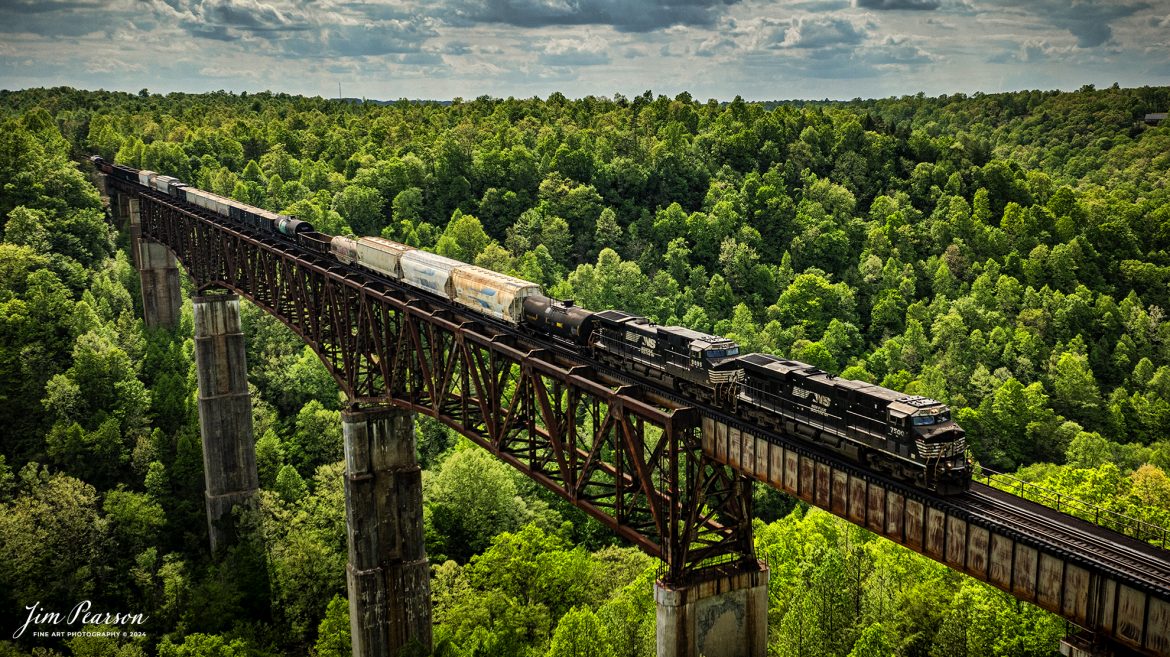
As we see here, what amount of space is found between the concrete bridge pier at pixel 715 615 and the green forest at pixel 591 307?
836 centimetres

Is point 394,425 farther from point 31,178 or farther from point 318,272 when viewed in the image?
point 31,178

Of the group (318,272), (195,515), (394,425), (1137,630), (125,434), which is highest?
(318,272)

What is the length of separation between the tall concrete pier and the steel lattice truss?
3292 millimetres

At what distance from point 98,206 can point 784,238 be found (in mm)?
88783

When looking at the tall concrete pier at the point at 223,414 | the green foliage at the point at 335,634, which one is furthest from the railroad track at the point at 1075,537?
the tall concrete pier at the point at 223,414

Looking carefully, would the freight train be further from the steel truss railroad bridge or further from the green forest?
the green forest

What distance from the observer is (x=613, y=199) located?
140875 mm

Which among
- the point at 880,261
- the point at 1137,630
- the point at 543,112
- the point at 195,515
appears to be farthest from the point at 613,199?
the point at 1137,630

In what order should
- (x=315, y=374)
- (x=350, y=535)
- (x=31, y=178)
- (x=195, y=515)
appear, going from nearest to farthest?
(x=350, y=535), (x=195, y=515), (x=315, y=374), (x=31, y=178)

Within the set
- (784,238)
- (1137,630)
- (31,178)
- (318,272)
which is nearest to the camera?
(1137,630)

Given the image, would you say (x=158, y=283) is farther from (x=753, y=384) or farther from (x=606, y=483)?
(x=753, y=384)

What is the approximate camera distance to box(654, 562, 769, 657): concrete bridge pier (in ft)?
101

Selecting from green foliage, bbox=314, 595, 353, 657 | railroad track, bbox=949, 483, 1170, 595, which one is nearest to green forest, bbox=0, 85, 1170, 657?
green foliage, bbox=314, 595, 353, 657

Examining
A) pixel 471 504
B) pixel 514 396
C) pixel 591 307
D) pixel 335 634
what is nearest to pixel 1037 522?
pixel 514 396
